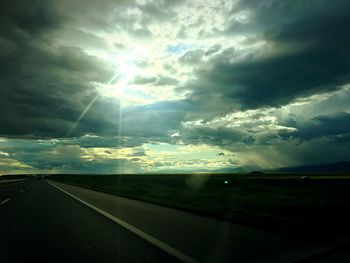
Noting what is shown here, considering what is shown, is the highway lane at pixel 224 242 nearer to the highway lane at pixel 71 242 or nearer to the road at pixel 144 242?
the road at pixel 144 242

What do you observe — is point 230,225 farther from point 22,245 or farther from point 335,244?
point 22,245

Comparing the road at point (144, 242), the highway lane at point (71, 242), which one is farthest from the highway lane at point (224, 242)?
the highway lane at point (71, 242)

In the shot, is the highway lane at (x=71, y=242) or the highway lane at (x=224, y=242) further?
the highway lane at (x=71, y=242)

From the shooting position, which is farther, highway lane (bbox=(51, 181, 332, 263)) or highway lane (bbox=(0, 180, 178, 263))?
highway lane (bbox=(0, 180, 178, 263))

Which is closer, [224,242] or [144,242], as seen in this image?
[224,242]

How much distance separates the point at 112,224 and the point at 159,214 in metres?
3.05

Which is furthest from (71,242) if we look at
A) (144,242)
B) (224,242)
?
(224,242)

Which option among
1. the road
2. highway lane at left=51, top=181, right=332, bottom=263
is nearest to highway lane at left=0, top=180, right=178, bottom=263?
the road

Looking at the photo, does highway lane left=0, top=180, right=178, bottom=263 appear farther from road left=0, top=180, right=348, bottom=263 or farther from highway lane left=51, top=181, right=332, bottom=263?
highway lane left=51, top=181, right=332, bottom=263

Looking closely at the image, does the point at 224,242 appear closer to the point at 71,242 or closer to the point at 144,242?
the point at 144,242

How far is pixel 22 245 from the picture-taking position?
980 centimetres

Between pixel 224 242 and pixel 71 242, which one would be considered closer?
pixel 224 242

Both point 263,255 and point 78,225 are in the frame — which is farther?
point 78,225

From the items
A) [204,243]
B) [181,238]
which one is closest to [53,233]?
[181,238]
